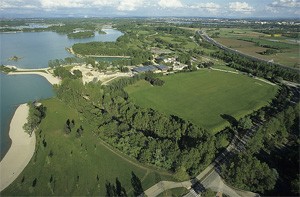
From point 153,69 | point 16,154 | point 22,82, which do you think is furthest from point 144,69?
point 16,154

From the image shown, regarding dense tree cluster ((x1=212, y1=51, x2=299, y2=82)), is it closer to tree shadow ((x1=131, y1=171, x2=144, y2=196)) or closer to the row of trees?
the row of trees

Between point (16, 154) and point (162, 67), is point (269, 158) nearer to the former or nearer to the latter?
point (16, 154)

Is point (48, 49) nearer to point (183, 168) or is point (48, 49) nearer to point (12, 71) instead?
point (12, 71)

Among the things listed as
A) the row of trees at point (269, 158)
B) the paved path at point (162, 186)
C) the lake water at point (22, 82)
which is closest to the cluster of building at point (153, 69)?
the lake water at point (22, 82)

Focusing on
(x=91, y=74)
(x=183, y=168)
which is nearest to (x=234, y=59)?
(x=91, y=74)

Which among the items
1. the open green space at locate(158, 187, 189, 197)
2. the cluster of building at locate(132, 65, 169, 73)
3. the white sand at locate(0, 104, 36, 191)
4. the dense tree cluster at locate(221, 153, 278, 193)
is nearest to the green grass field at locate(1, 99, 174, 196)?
the white sand at locate(0, 104, 36, 191)

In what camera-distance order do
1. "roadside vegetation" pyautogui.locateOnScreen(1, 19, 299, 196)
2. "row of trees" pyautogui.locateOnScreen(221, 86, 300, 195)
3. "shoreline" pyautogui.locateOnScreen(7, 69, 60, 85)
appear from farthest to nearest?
1. "shoreline" pyautogui.locateOnScreen(7, 69, 60, 85)
2. "roadside vegetation" pyautogui.locateOnScreen(1, 19, 299, 196)
3. "row of trees" pyautogui.locateOnScreen(221, 86, 300, 195)
